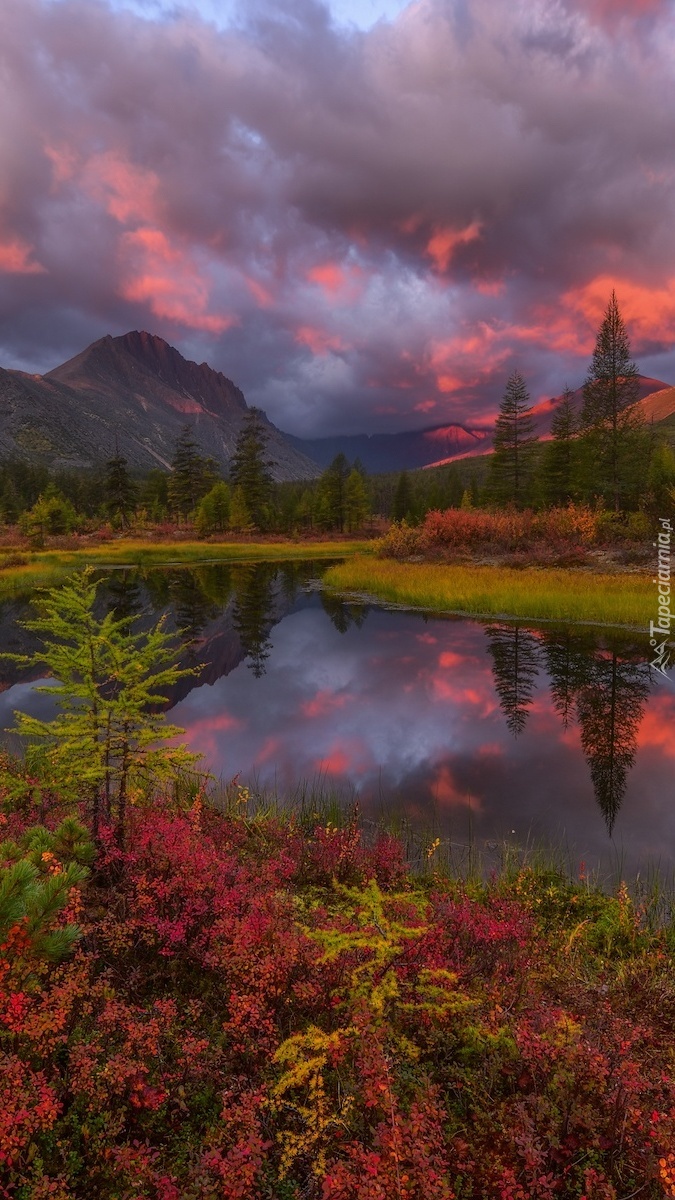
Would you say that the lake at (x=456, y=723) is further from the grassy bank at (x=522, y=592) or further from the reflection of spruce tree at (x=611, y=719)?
the grassy bank at (x=522, y=592)

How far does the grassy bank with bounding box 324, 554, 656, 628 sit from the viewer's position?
22.9 metres

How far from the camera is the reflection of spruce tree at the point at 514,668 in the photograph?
46.0ft

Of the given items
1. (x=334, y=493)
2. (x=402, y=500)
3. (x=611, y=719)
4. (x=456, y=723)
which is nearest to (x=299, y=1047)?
(x=456, y=723)

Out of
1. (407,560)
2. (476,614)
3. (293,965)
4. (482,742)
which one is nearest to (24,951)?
(293,965)

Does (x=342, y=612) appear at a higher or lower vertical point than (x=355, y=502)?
lower

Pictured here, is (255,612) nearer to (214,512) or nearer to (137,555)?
(137,555)

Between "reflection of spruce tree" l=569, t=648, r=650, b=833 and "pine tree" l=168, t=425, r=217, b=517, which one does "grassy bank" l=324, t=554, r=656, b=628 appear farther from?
"pine tree" l=168, t=425, r=217, b=517

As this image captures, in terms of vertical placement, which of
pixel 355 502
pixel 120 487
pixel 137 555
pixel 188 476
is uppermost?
pixel 188 476

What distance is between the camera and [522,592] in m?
25.8

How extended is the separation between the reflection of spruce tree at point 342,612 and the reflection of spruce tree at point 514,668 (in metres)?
6.53

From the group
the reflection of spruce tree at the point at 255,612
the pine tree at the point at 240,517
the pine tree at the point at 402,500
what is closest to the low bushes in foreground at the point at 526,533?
the reflection of spruce tree at the point at 255,612

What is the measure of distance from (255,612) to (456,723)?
1884cm

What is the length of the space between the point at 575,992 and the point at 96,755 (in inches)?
182

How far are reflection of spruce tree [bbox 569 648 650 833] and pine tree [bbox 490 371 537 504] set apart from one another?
54.0m
